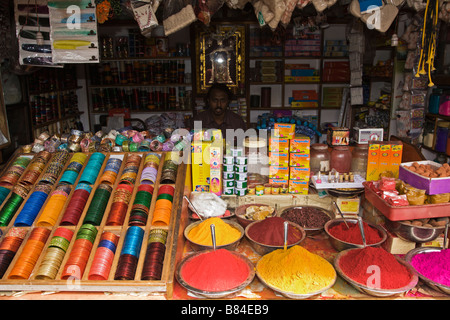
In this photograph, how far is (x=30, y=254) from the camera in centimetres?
141

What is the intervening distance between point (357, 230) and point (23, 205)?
164 cm

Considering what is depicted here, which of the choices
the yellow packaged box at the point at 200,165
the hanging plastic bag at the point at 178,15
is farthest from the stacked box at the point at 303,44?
the yellow packaged box at the point at 200,165

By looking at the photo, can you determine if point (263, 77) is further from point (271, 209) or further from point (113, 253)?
point (113, 253)

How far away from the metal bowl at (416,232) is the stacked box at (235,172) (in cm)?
78

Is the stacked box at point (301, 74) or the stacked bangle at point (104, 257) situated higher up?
the stacked box at point (301, 74)

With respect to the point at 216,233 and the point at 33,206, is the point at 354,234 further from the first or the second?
the point at 33,206

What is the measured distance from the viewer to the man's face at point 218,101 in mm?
3330

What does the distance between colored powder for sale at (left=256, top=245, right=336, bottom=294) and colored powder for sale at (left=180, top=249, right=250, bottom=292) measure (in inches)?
3.4

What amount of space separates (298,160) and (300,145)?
9 cm

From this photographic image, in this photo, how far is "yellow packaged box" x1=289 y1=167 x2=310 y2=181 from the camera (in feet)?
6.30

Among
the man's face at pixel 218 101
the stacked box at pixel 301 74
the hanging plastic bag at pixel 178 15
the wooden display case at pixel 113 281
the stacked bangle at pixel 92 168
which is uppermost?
the hanging plastic bag at pixel 178 15

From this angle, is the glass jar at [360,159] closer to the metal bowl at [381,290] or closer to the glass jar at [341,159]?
the glass jar at [341,159]

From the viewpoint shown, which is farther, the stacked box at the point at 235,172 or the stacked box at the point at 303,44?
the stacked box at the point at 303,44
